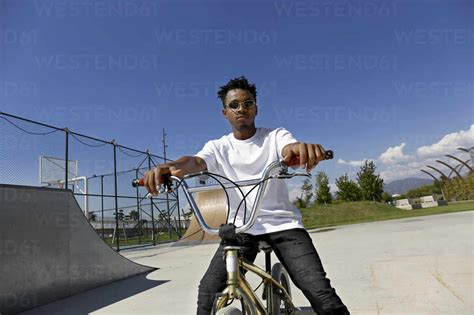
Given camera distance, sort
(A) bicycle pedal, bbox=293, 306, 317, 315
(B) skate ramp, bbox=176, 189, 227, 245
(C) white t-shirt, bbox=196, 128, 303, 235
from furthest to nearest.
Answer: (B) skate ramp, bbox=176, 189, 227, 245 < (A) bicycle pedal, bbox=293, 306, 317, 315 < (C) white t-shirt, bbox=196, 128, 303, 235

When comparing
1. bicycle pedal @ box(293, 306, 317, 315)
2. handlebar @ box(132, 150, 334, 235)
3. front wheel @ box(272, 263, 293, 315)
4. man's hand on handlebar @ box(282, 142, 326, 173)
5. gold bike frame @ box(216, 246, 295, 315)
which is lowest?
bicycle pedal @ box(293, 306, 317, 315)

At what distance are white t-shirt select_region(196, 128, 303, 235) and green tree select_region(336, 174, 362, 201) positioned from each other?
122 ft

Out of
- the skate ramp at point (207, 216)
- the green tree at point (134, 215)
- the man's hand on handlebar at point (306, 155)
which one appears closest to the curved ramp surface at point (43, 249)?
the man's hand on handlebar at point (306, 155)

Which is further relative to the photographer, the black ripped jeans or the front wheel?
the front wheel

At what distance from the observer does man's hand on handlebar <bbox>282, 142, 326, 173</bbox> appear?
150 cm

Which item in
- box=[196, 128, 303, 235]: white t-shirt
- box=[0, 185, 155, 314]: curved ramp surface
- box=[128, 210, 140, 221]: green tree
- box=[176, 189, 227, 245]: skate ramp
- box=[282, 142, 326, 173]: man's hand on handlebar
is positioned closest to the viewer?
box=[282, 142, 326, 173]: man's hand on handlebar

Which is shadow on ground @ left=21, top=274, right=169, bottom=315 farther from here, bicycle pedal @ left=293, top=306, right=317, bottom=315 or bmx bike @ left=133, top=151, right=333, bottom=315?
bmx bike @ left=133, top=151, right=333, bottom=315

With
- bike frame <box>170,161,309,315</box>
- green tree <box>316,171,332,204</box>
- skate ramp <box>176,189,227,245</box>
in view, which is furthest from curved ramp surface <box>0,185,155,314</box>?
green tree <box>316,171,332,204</box>

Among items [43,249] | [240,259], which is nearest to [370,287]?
[240,259]

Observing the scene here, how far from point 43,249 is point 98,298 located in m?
1.10

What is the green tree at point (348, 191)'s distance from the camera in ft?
122

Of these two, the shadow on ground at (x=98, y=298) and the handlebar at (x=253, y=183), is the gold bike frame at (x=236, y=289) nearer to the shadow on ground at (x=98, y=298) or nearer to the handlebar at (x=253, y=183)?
the handlebar at (x=253, y=183)

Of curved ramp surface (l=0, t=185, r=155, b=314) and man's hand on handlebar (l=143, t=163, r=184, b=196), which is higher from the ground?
man's hand on handlebar (l=143, t=163, r=184, b=196)

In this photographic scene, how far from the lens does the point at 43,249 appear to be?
5219 mm
